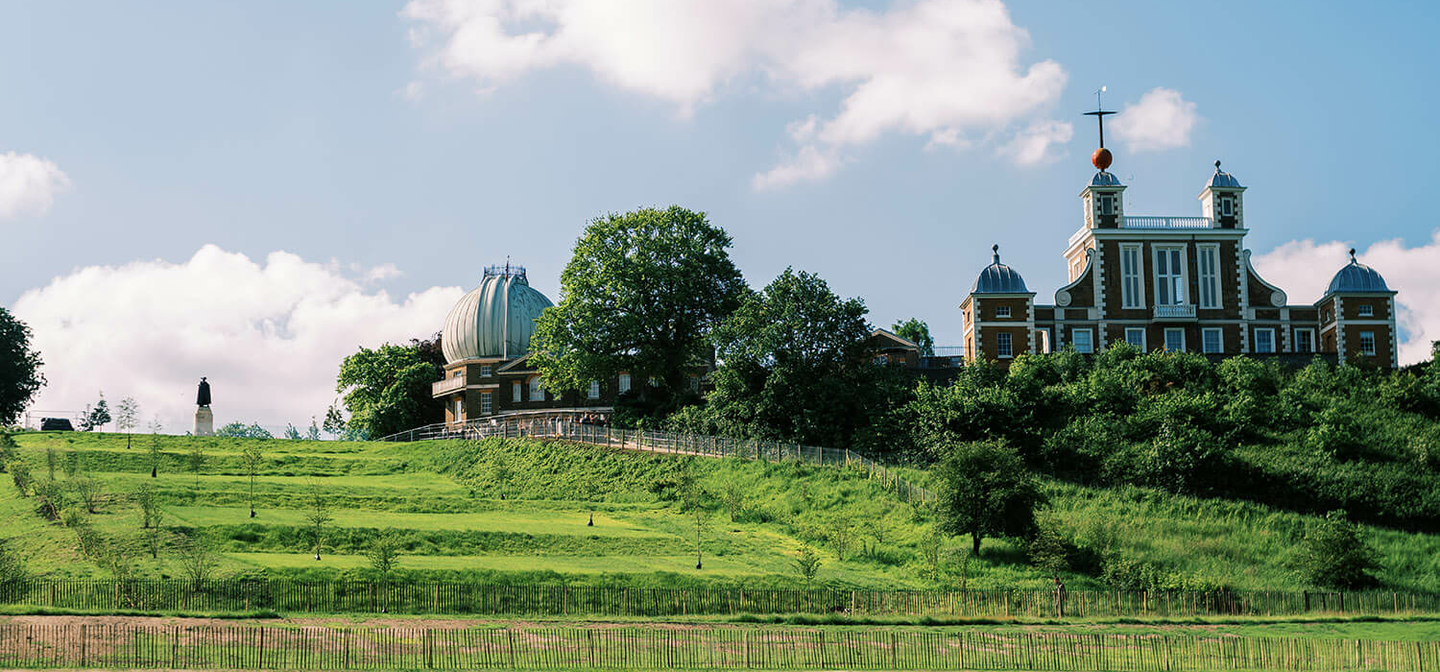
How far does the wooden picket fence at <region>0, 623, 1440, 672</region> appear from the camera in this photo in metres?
37.4

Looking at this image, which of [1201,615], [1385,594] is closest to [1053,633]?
[1201,615]

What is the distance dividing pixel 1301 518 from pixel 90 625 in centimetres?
5011

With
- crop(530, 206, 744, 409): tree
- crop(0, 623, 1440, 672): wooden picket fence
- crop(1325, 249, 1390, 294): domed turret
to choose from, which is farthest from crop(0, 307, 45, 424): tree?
crop(1325, 249, 1390, 294): domed turret

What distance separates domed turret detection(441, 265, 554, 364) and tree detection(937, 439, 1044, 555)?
5354cm

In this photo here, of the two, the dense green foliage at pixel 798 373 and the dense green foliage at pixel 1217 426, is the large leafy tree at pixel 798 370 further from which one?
the dense green foliage at pixel 1217 426

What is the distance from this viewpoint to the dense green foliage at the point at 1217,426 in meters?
62.4

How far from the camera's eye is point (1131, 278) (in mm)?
86125

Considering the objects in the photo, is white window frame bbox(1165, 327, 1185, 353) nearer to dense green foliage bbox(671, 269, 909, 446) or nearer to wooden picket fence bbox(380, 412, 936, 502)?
dense green foliage bbox(671, 269, 909, 446)

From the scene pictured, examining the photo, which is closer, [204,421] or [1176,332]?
[1176,332]

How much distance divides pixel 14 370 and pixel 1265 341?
9260 centimetres

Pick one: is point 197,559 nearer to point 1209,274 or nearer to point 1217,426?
point 1217,426

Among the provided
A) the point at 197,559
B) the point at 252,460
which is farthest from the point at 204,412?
the point at 197,559

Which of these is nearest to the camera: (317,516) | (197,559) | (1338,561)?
(197,559)

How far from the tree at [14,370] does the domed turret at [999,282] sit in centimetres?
7395
